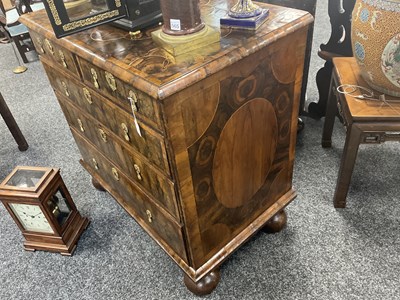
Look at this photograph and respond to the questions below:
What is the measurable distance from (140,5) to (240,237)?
77cm

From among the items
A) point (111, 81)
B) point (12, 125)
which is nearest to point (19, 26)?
point (12, 125)

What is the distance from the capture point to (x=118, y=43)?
0.91 metres

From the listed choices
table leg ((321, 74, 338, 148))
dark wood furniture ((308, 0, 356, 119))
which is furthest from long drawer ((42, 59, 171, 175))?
dark wood furniture ((308, 0, 356, 119))

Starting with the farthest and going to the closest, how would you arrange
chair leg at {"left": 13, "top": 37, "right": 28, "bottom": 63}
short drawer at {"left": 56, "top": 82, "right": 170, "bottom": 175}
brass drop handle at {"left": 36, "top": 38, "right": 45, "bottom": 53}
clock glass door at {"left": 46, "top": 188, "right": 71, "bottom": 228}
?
chair leg at {"left": 13, "top": 37, "right": 28, "bottom": 63}
clock glass door at {"left": 46, "top": 188, "right": 71, "bottom": 228}
brass drop handle at {"left": 36, "top": 38, "right": 45, "bottom": 53}
short drawer at {"left": 56, "top": 82, "right": 170, "bottom": 175}

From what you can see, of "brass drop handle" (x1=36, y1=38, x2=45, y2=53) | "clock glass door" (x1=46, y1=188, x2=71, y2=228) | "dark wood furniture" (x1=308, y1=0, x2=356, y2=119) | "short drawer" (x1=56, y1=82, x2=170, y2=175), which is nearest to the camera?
"short drawer" (x1=56, y1=82, x2=170, y2=175)

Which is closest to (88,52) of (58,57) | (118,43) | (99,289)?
(118,43)

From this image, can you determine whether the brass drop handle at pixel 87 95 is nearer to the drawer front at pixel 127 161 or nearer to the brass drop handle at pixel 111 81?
the drawer front at pixel 127 161

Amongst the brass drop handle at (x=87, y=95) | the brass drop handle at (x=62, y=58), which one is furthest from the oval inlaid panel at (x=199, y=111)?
the brass drop handle at (x=62, y=58)

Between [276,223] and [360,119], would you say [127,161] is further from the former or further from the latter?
[360,119]

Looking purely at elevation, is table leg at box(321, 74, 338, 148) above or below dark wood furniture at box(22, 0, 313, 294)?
below

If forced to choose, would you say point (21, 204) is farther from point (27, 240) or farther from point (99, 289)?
point (99, 289)

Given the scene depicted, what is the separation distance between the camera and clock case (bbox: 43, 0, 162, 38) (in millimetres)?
813

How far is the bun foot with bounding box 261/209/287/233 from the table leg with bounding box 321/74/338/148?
529 millimetres

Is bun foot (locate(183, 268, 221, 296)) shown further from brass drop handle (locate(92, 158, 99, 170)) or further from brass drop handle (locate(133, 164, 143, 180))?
brass drop handle (locate(92, 158, 99, 170))
